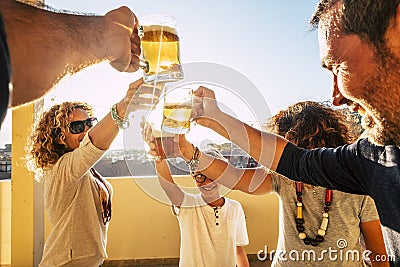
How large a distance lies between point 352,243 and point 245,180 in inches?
18.4

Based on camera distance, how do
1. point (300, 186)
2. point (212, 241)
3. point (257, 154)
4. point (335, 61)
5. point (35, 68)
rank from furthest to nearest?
point (212, 241)
point (300, 186)
point (257, 154)
point (335, 61)
point (35, 68)

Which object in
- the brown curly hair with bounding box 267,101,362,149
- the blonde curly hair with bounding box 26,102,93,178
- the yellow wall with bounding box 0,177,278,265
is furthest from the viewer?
the yellow wall with bounding box 0,177,278,265

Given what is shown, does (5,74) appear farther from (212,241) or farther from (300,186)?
(212,241)

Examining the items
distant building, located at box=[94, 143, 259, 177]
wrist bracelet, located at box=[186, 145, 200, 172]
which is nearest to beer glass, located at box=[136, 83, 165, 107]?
distant building, located at box=[94, 143, 259, 177]

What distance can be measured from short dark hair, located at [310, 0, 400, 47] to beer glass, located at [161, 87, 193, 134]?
1.38 feet

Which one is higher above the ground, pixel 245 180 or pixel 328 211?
pixel 245 180

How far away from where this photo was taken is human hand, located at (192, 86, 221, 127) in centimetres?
113

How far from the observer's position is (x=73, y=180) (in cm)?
164

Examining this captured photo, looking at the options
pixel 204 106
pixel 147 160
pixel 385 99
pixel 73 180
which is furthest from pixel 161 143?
pixel 73 180

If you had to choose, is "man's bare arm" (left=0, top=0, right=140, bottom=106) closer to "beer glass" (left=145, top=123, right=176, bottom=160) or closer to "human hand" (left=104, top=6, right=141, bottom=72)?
"human hand" (left=104, top=6, right=141, bottom=72)

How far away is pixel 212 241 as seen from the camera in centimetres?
196

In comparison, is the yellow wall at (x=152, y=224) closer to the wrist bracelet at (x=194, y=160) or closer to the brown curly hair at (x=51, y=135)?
the brown curly hair at (x=51, y=135)

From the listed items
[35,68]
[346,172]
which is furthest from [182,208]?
[35,68]

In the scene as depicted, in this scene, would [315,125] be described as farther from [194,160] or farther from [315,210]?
[194,160]
